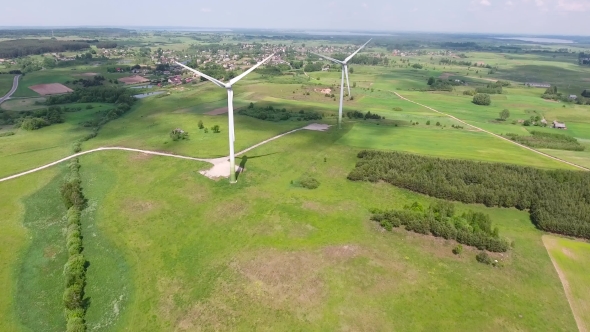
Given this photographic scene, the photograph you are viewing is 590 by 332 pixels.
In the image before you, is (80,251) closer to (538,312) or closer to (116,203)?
(116,203)

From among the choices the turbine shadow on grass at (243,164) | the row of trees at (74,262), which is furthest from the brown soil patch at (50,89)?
the turbine shadow on grass at (243,164)

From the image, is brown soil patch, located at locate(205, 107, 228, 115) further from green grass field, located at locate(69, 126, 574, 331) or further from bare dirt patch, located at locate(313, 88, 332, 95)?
green grass field, located at locate(69, 126, 574, 331)

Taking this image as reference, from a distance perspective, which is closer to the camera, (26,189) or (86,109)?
(26,189)

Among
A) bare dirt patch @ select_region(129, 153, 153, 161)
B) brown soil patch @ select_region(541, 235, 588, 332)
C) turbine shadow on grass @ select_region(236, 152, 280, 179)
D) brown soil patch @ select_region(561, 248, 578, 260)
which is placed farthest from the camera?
bare dirt patch @ select_region(129, 153, 153, 161)

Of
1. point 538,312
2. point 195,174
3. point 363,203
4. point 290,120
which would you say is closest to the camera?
point 538,312

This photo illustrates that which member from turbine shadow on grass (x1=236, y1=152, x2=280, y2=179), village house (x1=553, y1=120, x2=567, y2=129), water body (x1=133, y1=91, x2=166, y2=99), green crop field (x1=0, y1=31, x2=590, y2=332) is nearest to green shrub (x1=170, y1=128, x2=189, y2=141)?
green crop field (x1=0, y1=31, x2=590, y2=332)

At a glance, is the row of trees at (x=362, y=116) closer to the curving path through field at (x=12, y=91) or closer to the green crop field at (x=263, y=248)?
the green crop field at (x=263, y=248)

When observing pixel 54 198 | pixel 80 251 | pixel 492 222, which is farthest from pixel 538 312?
pixel 54 198
